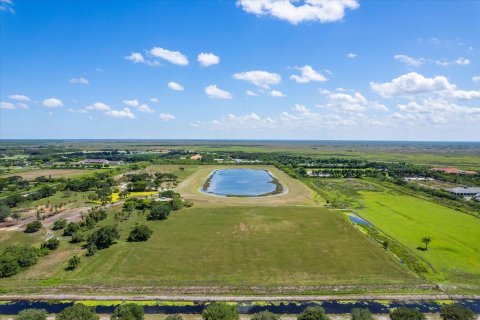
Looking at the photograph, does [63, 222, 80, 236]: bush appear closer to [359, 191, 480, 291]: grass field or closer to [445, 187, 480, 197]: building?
[359, 191, 480, 291]: grass field

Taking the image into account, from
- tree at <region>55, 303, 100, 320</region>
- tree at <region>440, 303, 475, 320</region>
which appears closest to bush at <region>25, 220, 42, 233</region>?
tree at <region>55, 303, 100, 320</region>

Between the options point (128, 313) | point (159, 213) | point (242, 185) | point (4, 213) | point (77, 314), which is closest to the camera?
point (77, 314)

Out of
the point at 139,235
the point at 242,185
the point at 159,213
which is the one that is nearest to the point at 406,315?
the point at 139,235

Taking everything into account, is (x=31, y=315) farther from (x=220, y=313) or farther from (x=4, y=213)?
(x=4, y=213)

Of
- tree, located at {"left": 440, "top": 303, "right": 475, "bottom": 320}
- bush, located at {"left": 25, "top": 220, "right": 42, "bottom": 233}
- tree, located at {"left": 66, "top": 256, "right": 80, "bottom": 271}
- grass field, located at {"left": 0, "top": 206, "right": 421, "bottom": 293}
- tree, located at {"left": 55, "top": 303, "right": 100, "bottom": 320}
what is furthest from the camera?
bush, located at {"left": 25, "top": 220, "right": 42, "bottom": 233}

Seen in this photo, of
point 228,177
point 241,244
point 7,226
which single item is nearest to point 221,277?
point 241,244

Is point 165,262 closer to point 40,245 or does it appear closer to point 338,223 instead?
point 40,245

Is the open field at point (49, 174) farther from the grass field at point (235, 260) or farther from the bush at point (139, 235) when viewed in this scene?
the bush at point (139, 235)

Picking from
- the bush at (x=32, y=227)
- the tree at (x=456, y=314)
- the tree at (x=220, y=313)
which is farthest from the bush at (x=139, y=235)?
the tree at (x=456, y=314)
